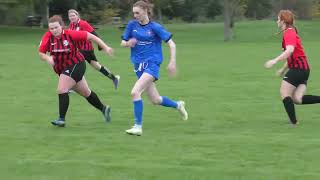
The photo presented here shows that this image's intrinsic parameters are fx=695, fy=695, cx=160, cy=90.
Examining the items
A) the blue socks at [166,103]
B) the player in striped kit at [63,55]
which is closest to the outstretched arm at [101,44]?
the player in striped kit at [63,55]

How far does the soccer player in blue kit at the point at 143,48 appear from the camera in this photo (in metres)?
9.69

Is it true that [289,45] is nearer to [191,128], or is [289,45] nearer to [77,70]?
[191,128]

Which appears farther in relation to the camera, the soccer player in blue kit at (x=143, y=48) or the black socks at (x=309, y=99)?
the black socks at (x=309, y=99)

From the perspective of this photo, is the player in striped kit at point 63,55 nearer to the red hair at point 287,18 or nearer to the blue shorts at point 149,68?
the blue shorts at point 149,68

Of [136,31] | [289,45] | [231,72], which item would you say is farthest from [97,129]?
[231,72]

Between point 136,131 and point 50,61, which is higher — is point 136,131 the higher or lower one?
the lower one

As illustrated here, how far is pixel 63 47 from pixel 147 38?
1284 mm

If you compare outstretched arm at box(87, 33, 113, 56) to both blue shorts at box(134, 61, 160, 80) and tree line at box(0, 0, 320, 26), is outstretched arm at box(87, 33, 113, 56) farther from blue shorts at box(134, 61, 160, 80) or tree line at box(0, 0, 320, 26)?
tree line at box(0, 0, 320, 26)

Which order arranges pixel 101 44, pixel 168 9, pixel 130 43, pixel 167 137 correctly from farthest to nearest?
pixel 168 9 → pixel 130 43 → pixel 101 44 → pixel 167 137

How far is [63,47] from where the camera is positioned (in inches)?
401

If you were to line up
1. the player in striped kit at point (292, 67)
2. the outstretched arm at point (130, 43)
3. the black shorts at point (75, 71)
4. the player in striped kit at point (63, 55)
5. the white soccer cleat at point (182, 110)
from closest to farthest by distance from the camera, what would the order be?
the outstretched arm at point (130, 43) < the player in striped kit at point (63, 55) < the player in striped kit at point (292, 67) < the black shorts at point (75, 71) < the white soccer cleat at point (182, 110)

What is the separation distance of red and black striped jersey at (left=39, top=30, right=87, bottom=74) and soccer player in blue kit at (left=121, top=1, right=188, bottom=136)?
2.49 ft

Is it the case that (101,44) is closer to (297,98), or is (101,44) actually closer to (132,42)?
(132,42)

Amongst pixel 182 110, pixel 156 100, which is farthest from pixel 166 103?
pixel 182 110
